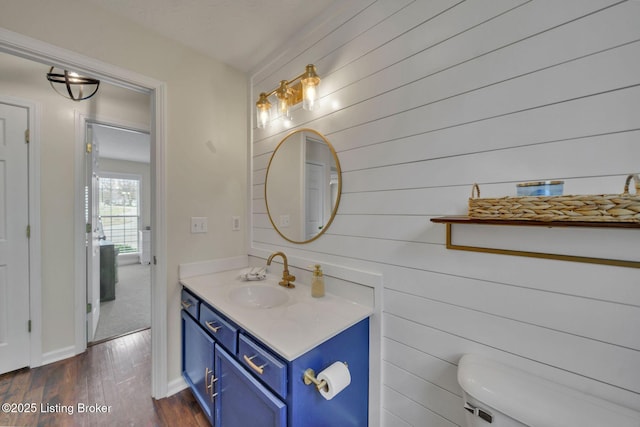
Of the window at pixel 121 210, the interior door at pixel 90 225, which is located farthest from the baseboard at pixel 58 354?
the window at pixel 121 210

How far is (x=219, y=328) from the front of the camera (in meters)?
1.26

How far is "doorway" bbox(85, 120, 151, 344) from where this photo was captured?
2277mm

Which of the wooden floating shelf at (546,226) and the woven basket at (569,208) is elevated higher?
the woven basket at (569,208)

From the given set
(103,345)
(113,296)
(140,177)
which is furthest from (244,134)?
(140,177)

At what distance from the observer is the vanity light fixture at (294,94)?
134 cm

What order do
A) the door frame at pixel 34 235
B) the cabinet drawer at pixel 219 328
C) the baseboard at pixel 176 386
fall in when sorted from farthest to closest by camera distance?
the door frame at pixel 34 235 < the baseboard at pixel 176 386 < the cabinet drawer at pixel 219 328

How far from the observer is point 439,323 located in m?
1.00

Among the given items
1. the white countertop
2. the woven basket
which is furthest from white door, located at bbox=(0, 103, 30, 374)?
the woven basket

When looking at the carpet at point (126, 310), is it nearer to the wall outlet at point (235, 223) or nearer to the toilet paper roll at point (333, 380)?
the wall outlet at point (235, 223)

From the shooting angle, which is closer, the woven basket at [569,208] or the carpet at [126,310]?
the woven basket at [569,208]

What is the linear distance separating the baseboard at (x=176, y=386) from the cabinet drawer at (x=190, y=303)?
524mm

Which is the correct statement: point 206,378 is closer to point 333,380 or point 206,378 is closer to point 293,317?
point 293,317

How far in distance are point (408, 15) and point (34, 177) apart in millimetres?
2826

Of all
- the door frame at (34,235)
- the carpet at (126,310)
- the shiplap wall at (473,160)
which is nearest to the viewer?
the shiplap wall at (473,160)
